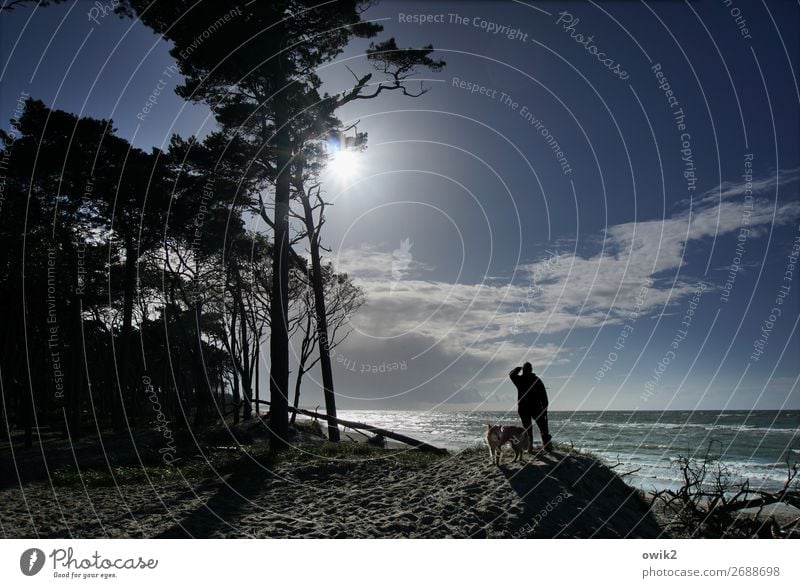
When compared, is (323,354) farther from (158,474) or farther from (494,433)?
(494,433)

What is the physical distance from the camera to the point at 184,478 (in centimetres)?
1179

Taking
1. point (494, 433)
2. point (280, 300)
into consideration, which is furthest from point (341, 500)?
point (280, 300)

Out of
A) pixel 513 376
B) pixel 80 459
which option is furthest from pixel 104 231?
pixel 513 376

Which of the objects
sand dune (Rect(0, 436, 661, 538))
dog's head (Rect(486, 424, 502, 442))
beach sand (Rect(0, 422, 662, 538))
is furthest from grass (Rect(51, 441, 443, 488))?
dog's head (Rect(486, 424, 502, 442))

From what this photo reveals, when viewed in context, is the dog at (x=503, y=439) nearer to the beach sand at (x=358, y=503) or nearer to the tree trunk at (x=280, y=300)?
the beach sand at (x=358, y=503)

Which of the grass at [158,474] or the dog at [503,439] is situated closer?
the dog at [503,439]

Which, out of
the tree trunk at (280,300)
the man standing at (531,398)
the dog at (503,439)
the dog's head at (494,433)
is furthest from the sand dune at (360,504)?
the tree trunk at (280,300)

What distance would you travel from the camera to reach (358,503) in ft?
29.6

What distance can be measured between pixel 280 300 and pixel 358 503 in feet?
29.3

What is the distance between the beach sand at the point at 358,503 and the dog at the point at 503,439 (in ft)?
0.92

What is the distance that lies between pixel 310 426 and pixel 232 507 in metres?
19.9

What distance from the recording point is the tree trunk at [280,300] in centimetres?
1652

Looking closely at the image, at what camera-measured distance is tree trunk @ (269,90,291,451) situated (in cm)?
1652
